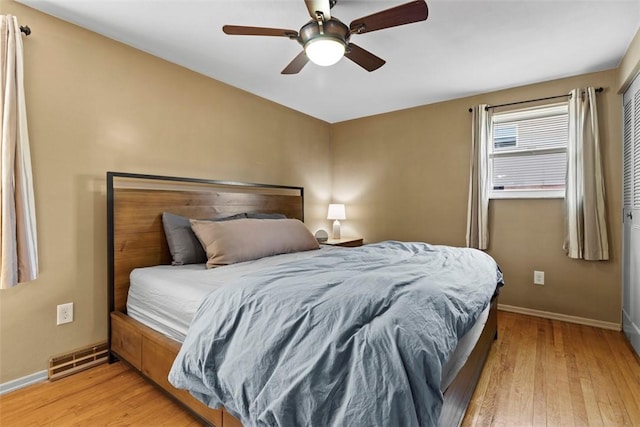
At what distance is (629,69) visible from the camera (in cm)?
247

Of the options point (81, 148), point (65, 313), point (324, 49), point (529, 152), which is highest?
point (324, 49)

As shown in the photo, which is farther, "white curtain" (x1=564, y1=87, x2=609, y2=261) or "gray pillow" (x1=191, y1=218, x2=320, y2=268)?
"white curtain" (x1=564, y1=87, x2=609, y2=261)

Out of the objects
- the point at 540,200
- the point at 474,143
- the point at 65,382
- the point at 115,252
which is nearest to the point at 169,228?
the point at 115,252

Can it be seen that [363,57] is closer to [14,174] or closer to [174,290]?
[174,290]

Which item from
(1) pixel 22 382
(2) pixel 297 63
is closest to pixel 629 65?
(2) pixel 297 63

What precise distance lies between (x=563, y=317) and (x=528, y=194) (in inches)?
49.1

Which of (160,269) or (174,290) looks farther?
(160,269)

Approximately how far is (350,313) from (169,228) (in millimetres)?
1859

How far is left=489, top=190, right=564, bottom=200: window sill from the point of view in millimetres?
3162

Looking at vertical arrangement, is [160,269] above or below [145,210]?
below

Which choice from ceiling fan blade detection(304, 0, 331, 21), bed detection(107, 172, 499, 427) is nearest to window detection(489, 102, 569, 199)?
bed detection(107, 172, 499, 427)

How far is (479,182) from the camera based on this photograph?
3418mm

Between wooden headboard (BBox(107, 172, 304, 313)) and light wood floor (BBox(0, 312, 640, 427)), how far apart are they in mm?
544

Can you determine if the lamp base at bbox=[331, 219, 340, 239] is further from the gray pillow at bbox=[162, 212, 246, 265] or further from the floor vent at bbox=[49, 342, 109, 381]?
the floor vent at bbox=[49, 342, 109, 381]
